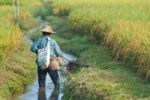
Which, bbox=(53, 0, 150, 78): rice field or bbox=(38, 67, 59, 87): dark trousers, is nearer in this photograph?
bbox=(38, 67, 59, 87): dark trousers

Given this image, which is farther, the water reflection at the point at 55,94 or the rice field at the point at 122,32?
the rice field at the point at 122,32

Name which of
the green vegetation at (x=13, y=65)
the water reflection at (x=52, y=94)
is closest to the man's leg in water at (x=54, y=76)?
the water reflection at (x=52, y=94)

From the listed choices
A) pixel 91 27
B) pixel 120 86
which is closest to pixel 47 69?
pixel 120 86

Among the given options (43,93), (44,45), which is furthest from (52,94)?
(44,45)

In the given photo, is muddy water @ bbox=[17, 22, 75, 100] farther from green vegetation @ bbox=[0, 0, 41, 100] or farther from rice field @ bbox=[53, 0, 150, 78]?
rice field @ bbox=[53, 0, 150, 78]

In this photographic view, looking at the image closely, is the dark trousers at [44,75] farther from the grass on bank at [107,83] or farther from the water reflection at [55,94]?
the grass on bank at [107,83]

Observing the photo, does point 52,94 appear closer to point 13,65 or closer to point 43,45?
point 43,45

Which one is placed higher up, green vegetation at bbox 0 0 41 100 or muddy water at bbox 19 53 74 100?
green vegetation at bbox 0 0 41 100

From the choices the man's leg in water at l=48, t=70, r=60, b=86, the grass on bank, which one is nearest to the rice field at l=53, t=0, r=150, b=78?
the grass on bank

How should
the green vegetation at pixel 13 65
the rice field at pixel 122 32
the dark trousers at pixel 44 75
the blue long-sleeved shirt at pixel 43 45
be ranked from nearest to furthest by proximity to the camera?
the green vegetation at pixel 13 65, the blue long-sleeved shirt at pixel 43 45, the dark trousers at pixel 44 75, the rice field at pixel 122 32

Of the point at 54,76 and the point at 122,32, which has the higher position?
the point at 122,32

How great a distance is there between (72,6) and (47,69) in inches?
608

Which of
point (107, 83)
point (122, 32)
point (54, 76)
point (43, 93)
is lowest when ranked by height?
point (43, 93)

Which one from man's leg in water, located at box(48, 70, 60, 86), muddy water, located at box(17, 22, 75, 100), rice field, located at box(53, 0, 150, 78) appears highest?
rice field, located at box(53, 0, 150, 78)
